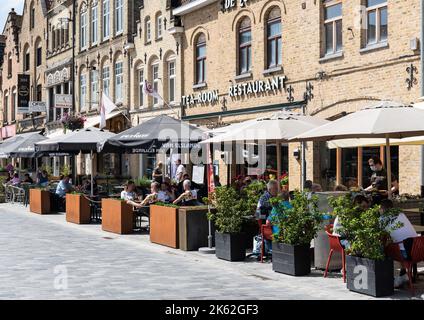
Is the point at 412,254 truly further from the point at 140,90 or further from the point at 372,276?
the point at 140,90

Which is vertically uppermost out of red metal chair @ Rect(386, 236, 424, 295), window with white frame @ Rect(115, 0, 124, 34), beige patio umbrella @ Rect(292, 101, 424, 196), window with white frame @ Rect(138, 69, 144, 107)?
window with white frame @ Rect(115, 0, 124, 34)

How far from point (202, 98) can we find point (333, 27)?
24.5 feet

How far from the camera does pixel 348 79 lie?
695 inches

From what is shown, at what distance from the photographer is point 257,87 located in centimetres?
2136

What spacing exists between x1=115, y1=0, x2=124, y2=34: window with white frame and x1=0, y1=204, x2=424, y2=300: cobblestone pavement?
18668 mm

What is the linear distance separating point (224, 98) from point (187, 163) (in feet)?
12.5

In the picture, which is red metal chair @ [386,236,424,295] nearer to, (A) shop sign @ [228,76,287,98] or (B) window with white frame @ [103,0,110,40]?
(A) shop sign @ [228,76,287,98]

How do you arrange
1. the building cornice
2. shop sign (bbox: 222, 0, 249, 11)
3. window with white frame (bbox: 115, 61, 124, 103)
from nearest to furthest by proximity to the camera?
shop sign (bbox: 222, 0, 249, 11), the building cornice, window with white frame (bbox: 115, 61, 124, 103)

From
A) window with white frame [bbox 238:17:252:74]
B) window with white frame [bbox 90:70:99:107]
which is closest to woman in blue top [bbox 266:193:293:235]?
window with white frame [bbox 238:17:252:74]

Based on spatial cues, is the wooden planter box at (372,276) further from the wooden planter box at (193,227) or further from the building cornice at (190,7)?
the building cornice at (190,7)

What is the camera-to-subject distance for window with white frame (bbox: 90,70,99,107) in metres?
33.9

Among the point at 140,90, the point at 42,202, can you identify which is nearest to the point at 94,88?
the point at 140,90
